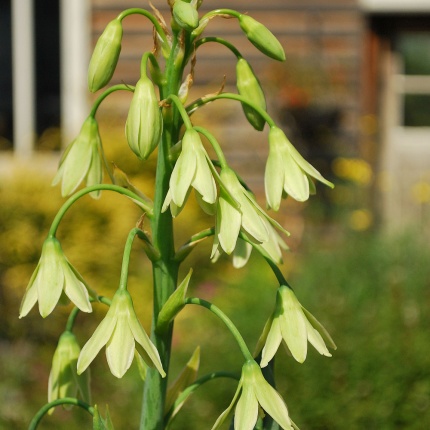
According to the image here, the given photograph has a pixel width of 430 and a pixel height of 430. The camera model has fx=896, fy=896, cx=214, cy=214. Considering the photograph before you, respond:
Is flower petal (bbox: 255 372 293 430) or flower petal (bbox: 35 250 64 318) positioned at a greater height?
flower petal (bbox: 35 250 64 318)

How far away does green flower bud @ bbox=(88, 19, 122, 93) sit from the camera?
1.25 meters

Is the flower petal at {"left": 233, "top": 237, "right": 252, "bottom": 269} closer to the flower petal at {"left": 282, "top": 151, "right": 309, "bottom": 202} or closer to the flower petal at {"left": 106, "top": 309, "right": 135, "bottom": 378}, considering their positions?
the flower petal at {"left": 282, "top": 151, "right": 309, "bottom": 202}

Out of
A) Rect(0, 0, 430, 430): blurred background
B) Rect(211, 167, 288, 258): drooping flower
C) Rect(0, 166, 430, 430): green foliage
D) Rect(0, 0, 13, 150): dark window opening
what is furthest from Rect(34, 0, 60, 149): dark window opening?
Rect(211, 167, 288, 258): drooping flower

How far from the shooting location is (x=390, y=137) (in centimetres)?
743

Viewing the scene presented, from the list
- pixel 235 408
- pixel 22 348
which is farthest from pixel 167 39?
pixel 22 348

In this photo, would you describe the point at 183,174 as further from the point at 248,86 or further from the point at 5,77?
the point at 5,77

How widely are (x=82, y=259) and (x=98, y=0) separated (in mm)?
2180

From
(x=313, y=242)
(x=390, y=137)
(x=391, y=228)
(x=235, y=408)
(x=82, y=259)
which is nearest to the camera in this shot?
(x=235, y=408)

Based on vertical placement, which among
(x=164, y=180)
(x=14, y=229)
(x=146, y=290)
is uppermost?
(x=164, y=180)

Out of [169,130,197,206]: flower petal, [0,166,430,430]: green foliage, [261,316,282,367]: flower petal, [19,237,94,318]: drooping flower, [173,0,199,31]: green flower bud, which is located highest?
[173,0,199,31]: green flower bud

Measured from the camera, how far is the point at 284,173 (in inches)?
50.4

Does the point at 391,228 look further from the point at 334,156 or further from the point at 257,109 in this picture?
the point at 257,109

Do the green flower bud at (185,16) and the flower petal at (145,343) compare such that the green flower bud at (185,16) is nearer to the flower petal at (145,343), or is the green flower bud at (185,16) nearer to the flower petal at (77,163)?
the flower petal at (77,163)

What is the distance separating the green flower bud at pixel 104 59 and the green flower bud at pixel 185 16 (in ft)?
0.34
